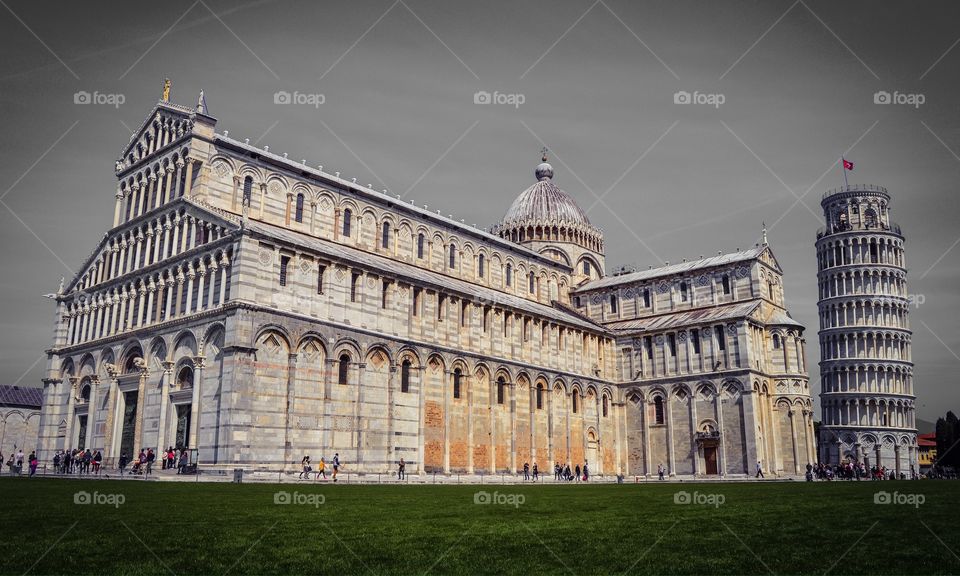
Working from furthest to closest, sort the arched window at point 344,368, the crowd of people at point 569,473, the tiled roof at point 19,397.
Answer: the tiled roof at point 19,397 → the crowd of people at point 569,473 → the arched window at point 344,368

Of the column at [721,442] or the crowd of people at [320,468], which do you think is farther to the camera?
the column at [721,442]

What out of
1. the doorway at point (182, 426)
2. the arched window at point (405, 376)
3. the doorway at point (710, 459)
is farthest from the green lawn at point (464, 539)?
the doorway at point (710, 459)

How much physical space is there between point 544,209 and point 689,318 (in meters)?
21.0

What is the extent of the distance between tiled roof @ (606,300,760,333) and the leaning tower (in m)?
33.7

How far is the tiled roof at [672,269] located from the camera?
60594mm

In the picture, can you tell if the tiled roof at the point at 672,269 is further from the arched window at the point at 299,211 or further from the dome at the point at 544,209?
the arched window at the point at 299,211

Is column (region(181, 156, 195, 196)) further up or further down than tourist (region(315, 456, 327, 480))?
further up

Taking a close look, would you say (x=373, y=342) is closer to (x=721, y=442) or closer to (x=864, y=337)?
(x=721, y=442)

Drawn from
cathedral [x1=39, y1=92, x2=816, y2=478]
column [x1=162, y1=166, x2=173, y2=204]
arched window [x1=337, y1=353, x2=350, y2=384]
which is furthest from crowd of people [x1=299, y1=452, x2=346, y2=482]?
column [x1=162, y1=166, x2=173, y2=204]

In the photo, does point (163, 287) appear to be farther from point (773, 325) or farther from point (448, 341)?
point (773, 325)

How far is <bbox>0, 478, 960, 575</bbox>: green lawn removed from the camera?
28.8 ft

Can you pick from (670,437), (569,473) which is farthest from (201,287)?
(670,437)

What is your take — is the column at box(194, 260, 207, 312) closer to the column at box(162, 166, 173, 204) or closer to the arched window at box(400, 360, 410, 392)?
the column at box(162, 166, 173, 204)

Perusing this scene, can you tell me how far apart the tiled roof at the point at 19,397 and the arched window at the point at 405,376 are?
4800 centimetres
